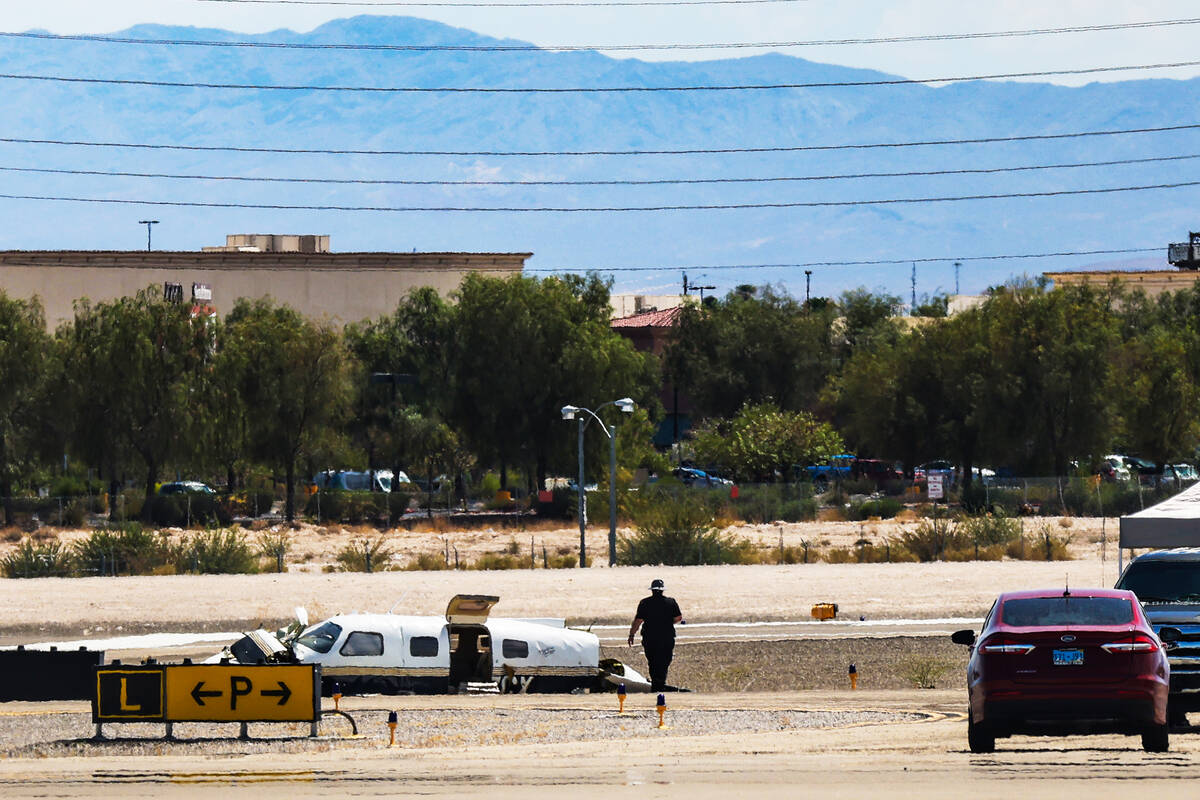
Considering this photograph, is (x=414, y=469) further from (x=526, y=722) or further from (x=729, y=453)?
(x=526, y=722)

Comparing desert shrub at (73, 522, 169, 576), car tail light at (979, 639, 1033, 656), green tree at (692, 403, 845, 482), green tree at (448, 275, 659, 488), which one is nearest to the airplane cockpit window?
car tail light at (979, 639, 1033, 656)

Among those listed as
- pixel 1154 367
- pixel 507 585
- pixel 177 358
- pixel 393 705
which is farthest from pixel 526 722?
pixel 1154 367

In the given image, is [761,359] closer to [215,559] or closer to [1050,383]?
[1050,383]

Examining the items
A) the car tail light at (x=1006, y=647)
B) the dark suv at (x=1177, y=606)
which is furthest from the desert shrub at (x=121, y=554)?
the car tail light at (x=1006, y=647)

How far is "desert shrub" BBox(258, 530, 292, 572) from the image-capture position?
159 ft

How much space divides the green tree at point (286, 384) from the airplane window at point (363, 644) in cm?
4803

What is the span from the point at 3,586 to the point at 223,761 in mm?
28525

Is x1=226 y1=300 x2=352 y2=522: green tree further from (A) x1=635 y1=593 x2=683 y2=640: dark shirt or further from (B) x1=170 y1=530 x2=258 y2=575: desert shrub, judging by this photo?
(A) x1=635 y1=593 x2=683 y2=640: dark shirt

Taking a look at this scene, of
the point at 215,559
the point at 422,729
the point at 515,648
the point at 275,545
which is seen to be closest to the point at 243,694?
the point at 422,729

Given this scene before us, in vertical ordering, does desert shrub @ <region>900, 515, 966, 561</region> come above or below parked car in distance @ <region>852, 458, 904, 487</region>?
below

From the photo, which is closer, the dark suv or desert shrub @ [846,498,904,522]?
the dark suv

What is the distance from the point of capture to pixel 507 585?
139 feet

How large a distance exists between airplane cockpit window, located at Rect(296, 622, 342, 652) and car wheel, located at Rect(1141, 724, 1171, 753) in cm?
1136

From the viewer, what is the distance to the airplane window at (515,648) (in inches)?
950
